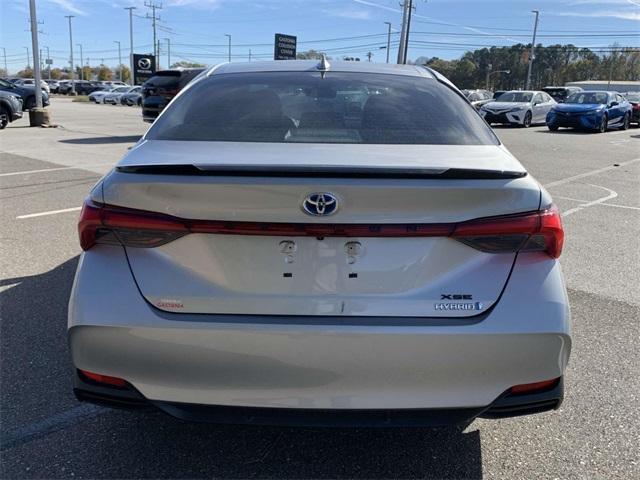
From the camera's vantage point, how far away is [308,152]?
230 cm

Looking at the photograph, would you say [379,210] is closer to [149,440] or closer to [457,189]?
[457,189]

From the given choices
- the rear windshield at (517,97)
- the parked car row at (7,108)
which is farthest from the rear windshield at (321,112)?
the rear windshield at (517,97)

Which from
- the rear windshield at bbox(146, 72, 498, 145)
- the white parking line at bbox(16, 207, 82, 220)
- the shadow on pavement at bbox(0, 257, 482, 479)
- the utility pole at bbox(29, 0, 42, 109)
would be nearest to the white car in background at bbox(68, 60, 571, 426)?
the shadow on pavement at bbox(0, 257, 482, 479)

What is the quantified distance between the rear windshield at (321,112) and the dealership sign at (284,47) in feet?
83.2

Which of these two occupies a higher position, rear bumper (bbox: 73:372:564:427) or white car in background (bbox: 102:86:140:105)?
rear bumper (bbox: 73:372:564:427)

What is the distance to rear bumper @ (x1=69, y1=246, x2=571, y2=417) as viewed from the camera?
2.02 m

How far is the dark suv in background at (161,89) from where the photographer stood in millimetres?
16328

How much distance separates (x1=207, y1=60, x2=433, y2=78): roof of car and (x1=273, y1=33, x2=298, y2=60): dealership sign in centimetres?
2486

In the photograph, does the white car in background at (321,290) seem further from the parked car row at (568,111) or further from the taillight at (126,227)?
the parked car row at (568,111)

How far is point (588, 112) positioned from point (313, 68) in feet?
72.4

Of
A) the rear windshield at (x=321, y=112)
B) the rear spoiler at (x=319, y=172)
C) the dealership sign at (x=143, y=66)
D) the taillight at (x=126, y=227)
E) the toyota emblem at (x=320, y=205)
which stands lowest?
the taillight at (x=126, y=227)

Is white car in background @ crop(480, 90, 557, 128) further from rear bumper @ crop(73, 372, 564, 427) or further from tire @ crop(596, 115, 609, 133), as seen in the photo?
rear bumper @ crop(73, 372, 564, 427)

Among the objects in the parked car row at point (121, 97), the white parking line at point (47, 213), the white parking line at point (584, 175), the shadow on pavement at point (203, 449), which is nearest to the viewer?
the shadow on pavement at point (203, 449)

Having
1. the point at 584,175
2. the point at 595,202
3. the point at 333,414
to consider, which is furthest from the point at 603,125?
the point at 333,414
